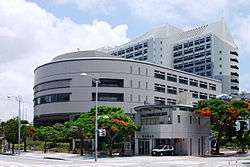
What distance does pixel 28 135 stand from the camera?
256ft

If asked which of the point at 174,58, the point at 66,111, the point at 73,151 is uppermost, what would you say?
the point at 174,58

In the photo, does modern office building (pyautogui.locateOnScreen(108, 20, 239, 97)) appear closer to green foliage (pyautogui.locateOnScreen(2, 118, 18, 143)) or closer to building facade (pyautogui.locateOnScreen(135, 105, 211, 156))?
green foliage (pyautogui.locateOnScreen(2, 118, 18, 143))

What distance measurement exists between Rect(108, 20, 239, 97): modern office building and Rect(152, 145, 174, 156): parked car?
341ft

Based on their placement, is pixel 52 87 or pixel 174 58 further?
pixel 174 58

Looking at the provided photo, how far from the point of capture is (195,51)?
17138 cm

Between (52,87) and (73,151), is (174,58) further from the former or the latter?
(73,151)

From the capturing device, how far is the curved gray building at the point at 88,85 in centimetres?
10006

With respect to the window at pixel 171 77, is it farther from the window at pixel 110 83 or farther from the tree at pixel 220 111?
the tree at pixel 220 111

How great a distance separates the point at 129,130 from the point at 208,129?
15.2 meters

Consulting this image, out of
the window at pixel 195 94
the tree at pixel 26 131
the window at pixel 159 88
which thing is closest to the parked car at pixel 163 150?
the tree at pixel 26 131

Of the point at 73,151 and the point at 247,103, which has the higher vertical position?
the point at 247,103

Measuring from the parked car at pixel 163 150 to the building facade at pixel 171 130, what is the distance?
3.49 feet

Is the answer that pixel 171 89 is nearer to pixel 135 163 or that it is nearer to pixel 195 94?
pixel 195 94

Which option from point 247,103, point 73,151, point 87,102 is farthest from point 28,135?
point 247,103
